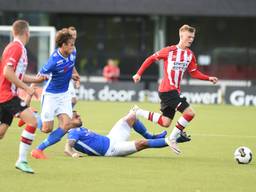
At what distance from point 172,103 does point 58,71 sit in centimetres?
216

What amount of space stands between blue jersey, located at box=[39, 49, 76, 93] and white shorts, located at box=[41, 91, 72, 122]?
0.08m

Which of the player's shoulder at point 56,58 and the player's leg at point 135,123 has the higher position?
the player's shoulder at point 56,58

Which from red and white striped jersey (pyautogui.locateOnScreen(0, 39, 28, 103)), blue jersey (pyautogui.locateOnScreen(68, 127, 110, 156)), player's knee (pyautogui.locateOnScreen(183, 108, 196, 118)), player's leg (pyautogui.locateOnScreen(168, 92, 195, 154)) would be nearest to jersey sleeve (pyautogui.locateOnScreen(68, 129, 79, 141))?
blue jersey (pyautogui.locateOnScreen(68, 127, 110, 156))

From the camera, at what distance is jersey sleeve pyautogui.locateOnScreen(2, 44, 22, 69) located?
9.79 m

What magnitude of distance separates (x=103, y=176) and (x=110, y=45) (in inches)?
1012

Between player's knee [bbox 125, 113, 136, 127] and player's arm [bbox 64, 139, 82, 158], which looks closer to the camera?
player's arm [bbox 64, 139, 82, 158]

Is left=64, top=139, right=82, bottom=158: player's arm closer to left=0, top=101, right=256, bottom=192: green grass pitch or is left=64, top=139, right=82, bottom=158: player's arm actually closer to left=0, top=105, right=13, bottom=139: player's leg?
left=0, top=101, right=256, bottom=192: green grass pitch

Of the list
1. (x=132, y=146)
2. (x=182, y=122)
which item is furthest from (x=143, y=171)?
(x=182, y=122)

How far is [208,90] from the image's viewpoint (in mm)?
29281

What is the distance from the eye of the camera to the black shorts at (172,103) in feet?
42.4

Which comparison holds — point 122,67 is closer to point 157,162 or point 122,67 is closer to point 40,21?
point 40,21

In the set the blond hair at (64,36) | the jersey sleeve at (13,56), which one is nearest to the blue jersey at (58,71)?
the blond hair at (64,36)

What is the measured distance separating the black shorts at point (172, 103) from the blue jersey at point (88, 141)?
1747 mm

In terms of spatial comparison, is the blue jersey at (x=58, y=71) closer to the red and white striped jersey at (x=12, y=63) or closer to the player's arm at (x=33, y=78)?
the player's arm at (x=33, y=78)
